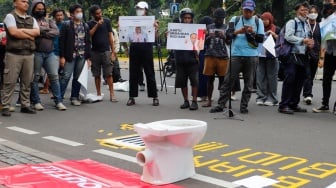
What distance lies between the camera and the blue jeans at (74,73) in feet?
30.9

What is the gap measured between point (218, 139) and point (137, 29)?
11.6ft

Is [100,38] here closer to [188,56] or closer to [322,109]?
[188,56]

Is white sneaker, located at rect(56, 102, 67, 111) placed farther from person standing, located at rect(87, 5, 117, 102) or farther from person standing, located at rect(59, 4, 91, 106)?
person standing, located at rect(87, 5, 117, 102)

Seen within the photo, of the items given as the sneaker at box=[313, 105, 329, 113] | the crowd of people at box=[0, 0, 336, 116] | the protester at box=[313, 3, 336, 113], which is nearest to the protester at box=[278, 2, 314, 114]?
the crowd of people at box=[0, 0, 336, 116]

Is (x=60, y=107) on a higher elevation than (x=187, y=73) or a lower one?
lower

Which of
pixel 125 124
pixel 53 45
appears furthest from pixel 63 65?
pixel 125 124

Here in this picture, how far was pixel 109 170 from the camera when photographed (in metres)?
5.03

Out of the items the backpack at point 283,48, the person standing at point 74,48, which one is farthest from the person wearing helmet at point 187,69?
the person standing at point 74,48

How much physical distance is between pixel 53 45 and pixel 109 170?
445 cm

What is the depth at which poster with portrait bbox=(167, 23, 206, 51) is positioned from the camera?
8891mm

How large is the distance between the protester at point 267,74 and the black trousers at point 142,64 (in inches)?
81.6

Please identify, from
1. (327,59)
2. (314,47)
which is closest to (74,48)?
(314,47)

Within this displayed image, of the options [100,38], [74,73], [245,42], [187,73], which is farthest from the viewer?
[100,38]

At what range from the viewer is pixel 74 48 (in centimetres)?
939
